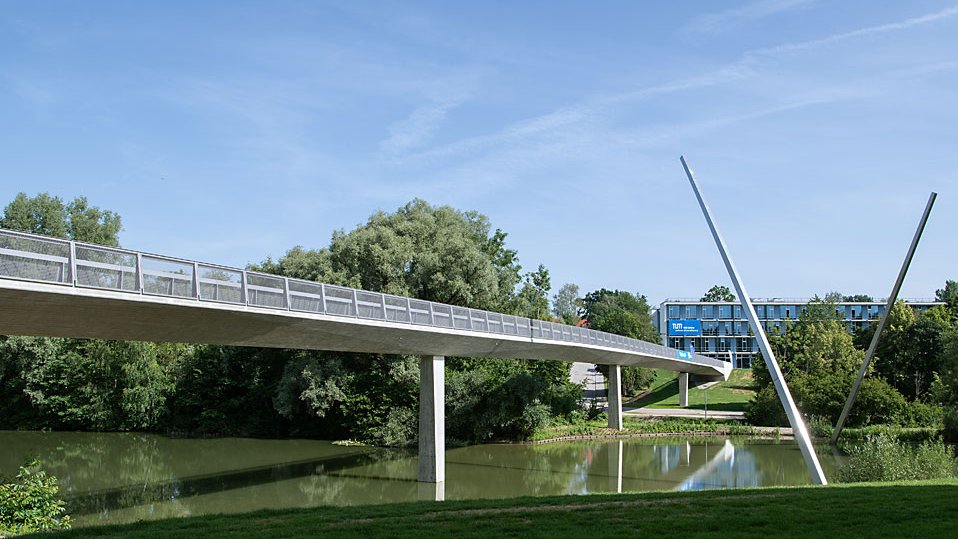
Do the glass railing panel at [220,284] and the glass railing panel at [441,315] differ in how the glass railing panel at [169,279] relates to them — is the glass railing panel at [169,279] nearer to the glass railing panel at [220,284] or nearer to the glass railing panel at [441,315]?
the glass railing panel at [220,284]

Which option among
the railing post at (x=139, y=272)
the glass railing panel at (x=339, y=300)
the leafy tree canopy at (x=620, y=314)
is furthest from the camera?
the leafy tree canopy at (x=620, y=314)

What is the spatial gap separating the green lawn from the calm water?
20.3m

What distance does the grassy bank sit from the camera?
4981 centimetres

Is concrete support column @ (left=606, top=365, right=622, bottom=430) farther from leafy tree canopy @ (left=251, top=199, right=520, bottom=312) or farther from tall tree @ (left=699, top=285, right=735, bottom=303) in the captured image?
tall tree @ (left=699, top=285, right=735, bottom=303)

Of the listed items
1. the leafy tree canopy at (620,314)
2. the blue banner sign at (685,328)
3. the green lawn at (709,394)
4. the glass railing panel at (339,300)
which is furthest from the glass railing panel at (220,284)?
the blue banner sign at (685,328)

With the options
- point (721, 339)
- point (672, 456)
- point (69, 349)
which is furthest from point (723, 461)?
point (721, 339)

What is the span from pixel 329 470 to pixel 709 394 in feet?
159

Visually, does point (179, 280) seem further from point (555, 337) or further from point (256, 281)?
point (555, 337)

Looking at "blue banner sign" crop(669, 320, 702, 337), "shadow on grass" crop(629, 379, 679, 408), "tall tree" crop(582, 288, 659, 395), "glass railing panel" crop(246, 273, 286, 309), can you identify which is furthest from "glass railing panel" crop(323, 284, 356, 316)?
"blue banner sign" crop(669, 320, 702, 337)

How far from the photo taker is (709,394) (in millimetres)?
72875

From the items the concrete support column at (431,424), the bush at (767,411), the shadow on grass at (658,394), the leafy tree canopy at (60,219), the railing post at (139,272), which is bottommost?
the shadow on grass at (658,394)

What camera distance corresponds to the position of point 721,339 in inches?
4483

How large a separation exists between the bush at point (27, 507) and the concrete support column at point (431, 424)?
1653 centimetres

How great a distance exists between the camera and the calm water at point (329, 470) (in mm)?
25156
